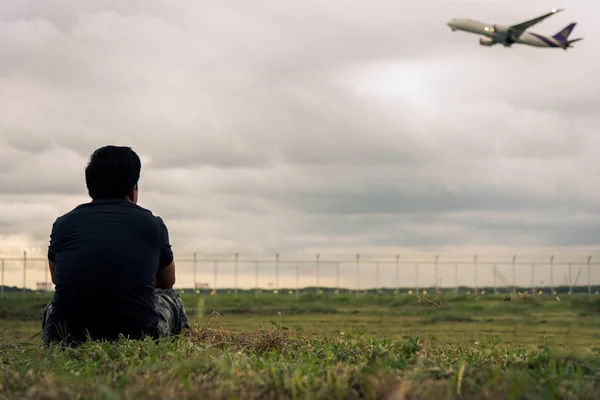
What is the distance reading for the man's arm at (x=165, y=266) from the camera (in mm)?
6031

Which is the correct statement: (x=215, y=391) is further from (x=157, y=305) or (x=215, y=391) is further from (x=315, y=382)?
(x=157, y=305)

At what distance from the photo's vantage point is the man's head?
5.96 m

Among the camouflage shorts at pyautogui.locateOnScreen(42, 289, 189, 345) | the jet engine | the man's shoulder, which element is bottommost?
the camouflage shorts at pyautogui.locateOnScreen(42, 289, 189, 345)

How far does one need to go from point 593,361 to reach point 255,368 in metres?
2.23

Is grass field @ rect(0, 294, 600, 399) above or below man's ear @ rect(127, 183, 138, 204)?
below

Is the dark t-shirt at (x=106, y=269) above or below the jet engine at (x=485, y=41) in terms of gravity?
below

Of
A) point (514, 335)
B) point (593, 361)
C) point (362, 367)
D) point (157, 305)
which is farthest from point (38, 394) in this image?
point (514, 335)

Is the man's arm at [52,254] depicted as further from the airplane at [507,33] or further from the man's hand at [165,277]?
the airplane at [507,33]

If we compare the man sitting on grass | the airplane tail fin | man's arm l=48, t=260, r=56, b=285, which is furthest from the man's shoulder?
the airplane tail fin

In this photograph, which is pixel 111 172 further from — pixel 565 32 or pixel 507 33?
pixel 565 32

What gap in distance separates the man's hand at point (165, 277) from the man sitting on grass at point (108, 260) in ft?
0.12

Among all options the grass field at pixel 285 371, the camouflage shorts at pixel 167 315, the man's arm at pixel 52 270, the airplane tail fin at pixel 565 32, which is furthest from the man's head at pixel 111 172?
the airplane tail fin at pixel 565 32

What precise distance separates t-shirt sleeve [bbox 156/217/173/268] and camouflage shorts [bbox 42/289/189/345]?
33cm

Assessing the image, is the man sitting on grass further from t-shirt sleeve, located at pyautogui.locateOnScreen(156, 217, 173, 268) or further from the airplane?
the airplane
